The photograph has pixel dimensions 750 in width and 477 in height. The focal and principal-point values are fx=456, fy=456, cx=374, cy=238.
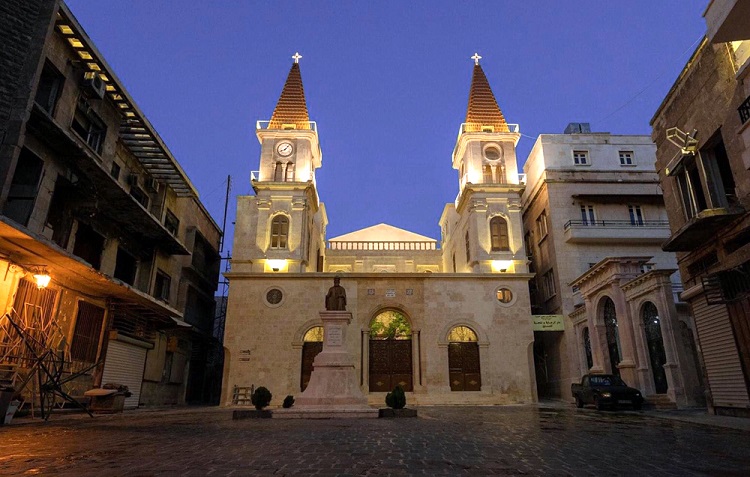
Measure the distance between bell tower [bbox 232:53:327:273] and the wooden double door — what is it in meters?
7.03

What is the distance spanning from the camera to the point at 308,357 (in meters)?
25.4

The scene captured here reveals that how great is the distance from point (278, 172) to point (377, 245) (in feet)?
37.5

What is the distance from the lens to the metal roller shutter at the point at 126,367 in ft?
59.1

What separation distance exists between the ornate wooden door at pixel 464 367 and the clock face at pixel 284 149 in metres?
16.7

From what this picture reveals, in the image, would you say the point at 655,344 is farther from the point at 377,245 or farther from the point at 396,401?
the point at 377,245

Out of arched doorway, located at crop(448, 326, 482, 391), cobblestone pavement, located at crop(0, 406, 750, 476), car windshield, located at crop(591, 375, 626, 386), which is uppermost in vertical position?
arched doorway, located at crop(448, 326, 482, 391)

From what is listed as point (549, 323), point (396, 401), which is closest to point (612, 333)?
point (549, 323)

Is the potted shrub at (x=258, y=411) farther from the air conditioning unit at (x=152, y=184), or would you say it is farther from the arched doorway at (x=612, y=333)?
the arched doorway at (x=612, y=333)

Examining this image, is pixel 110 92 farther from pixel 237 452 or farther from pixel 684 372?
pixel 684 372

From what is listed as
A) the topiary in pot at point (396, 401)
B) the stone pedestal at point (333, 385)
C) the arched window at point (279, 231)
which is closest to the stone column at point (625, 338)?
the topiary in pot at point (396, 401)

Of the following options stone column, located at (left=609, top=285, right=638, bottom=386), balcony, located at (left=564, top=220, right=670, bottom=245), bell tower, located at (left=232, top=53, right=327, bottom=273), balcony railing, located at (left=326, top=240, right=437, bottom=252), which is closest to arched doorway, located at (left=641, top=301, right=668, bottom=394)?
stone column, located at (left=609, top=285, right=638, bottom=386)

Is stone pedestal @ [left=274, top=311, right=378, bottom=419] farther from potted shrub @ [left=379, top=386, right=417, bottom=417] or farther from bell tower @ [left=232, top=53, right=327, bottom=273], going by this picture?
bell tower @ [left=232, top=53, right=327, bottom=273]

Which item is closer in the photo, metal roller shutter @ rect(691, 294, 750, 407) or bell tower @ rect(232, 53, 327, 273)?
metal roller shutter @ rect(691, 294, 750, 407)

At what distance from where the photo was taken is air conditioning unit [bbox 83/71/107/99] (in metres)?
15.2
